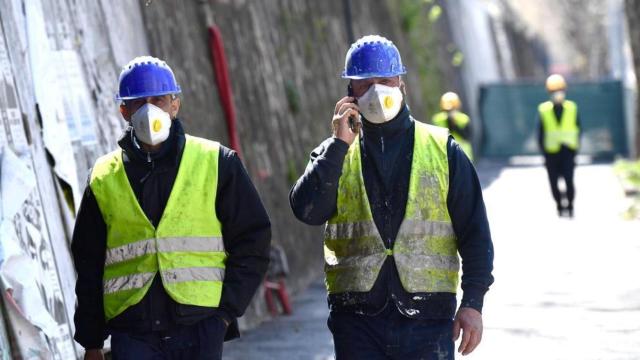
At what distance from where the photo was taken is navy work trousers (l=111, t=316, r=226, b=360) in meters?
5.88

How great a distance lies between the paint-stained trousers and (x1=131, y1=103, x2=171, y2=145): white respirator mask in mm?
1018

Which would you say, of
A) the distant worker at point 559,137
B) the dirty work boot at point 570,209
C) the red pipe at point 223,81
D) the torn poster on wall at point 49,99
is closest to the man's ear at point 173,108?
the torn poster on wall at point 49,99

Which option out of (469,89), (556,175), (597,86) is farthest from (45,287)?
(469,89)

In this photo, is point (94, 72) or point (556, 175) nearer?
point (94, 72)

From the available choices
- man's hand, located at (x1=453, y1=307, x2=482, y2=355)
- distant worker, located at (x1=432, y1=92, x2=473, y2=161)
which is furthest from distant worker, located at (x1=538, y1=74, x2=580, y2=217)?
man's hand, located at (x1=453, y1=307, x2=482, y2=355)

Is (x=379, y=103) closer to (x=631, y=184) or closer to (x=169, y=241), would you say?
(x=169, y=241)

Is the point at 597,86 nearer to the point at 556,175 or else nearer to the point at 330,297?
the point at 556,175

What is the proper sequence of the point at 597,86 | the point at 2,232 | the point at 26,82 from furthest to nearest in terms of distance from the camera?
the point at 597,86 < the point at 26,82 < the point at 2,232

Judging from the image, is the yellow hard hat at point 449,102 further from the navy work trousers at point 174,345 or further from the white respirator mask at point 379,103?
the navy work trousers at point 174,345

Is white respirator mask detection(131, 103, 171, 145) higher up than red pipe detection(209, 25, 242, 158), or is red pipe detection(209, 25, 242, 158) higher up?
white respirator mask detection(131, 103, 171, 145)

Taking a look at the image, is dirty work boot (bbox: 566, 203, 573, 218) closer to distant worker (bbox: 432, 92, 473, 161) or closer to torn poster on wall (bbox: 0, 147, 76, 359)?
distant worker (bbox: 432, 92, 473, 161)

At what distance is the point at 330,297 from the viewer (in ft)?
20.3

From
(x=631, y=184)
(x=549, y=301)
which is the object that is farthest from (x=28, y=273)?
(x=631, y=184)

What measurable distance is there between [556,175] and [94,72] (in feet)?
38.5
